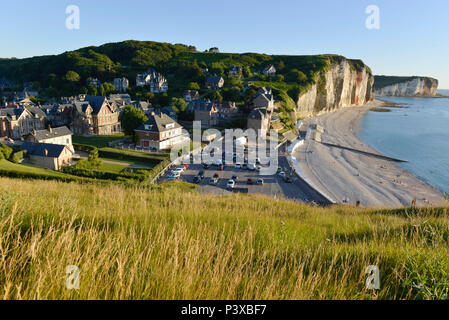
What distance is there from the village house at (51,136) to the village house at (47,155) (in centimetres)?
321

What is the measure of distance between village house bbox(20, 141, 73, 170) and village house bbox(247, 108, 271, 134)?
122 feet

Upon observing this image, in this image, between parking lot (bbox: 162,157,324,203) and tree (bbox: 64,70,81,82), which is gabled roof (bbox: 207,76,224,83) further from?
parking lot (bbox: 162,157,324,203)

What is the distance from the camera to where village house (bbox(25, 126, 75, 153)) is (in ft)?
131

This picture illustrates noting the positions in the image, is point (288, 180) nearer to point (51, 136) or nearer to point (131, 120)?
point (131, 120)

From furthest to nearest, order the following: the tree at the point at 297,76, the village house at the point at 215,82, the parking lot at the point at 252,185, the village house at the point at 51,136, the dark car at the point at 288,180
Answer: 1. the tree at the point at 297,76
2. the village house at the point at 215,82
3. the village house at the point at 51,136
4. the dark car at the point at 288,180
5. the parking lot at the point at 252,185

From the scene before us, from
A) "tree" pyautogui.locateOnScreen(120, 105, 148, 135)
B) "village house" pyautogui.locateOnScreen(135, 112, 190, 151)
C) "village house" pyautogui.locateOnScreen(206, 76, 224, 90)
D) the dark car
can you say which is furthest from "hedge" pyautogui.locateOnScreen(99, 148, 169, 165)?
"village house" pyautogui.locateOnScreen(206, 76, 224, 90)

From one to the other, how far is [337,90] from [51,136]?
118464 millimetres

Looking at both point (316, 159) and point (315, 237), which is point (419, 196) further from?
point (315, 237)

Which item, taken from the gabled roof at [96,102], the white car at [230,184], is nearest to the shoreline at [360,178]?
the white car at [230,184]

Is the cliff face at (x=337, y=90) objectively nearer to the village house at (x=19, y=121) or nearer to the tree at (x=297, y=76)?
the tree at (x=297, y=76)

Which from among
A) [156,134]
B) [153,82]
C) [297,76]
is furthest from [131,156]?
[297,76]

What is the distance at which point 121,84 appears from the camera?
97.7 m

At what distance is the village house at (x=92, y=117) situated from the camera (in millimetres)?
55569

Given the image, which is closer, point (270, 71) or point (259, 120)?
point (259, 120)
